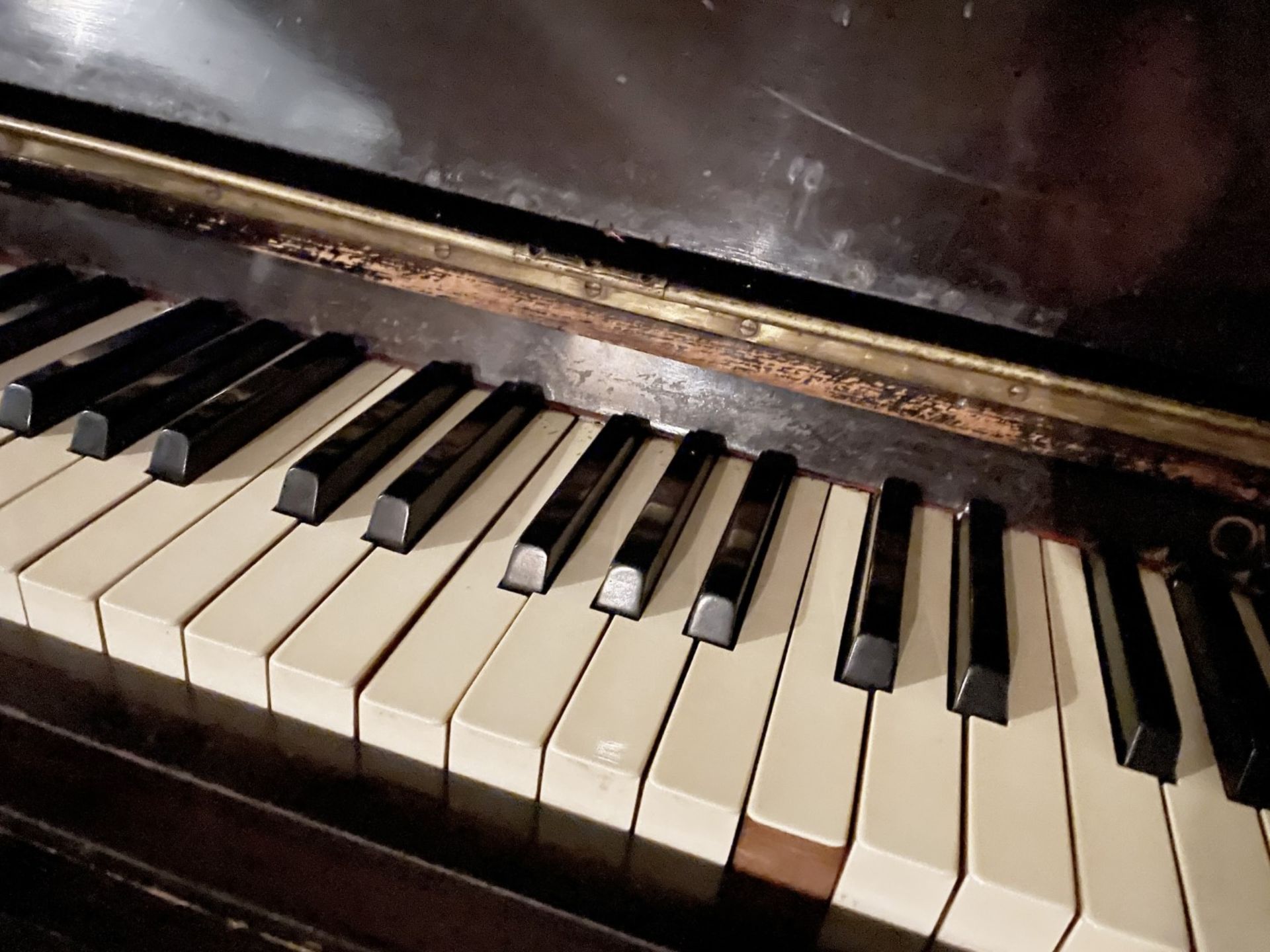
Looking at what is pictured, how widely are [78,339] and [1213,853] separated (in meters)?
1.15

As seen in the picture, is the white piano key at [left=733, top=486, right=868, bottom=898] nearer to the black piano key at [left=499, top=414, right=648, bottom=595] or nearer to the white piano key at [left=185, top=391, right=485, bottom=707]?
the black piano key at [left=499, top=414, right=648, bottom=595]

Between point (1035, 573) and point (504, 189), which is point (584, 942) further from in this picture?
point (504, 189)

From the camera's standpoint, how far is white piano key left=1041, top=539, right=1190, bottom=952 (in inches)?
23.2

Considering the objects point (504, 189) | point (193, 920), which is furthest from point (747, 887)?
point (504, 189)

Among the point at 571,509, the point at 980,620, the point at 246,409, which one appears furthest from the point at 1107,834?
the point at 246,409

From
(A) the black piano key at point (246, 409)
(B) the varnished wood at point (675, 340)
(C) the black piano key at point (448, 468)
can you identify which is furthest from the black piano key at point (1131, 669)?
(A) the black piano key at point (246, 409)

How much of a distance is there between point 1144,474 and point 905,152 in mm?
375

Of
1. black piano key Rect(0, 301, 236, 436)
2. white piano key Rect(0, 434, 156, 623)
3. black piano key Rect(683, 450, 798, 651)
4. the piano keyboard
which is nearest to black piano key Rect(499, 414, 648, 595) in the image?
the piano keyboard

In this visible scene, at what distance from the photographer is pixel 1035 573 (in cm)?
88

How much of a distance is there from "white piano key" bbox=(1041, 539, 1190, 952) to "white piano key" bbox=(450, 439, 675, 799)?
0.37 meters

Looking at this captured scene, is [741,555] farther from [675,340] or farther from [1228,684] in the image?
[1228,684]

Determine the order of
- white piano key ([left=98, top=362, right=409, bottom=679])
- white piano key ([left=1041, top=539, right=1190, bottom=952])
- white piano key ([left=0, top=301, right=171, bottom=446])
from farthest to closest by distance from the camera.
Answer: white piano key ([left=0, top=301, right=171, bottom=446])
white piano key ([left=98, top=362, right=409, bottom=679])
white piano key ([left=1041, top=539, right=1190, bottom=952])

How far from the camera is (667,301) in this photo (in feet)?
2.92

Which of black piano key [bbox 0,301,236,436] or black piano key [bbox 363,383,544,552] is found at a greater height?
black piano key [bbox 0,301,236,436]
